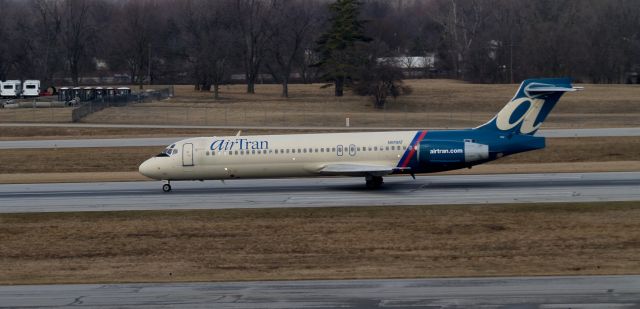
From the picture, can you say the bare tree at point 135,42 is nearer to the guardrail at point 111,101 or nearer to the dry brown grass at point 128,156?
the guardrail at point 111,101

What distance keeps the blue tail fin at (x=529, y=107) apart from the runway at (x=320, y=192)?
99.8 inches

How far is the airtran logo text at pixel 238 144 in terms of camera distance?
4012cm

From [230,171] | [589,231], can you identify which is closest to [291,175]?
[230,171]

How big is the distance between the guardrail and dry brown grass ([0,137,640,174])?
76.7 ft

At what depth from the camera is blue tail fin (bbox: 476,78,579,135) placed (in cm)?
3950

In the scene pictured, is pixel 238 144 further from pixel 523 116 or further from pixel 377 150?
pixel 523 116

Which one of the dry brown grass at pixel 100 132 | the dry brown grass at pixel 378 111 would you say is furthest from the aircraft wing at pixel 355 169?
the dry brown grass at pixel 378 111

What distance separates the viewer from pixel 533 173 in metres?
45.2

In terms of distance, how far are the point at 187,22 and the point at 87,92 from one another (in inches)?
986

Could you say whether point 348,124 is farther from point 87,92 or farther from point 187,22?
point 187,22

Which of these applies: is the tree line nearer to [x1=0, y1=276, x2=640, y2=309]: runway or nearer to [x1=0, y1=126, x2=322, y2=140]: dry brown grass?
[x1=0, y1=126, x2=322, y2=140]: dry brown grass

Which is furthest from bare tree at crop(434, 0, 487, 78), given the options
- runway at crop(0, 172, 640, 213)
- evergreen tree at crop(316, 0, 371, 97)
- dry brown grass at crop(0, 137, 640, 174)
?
runway at crop(0, 172, 640, 213)

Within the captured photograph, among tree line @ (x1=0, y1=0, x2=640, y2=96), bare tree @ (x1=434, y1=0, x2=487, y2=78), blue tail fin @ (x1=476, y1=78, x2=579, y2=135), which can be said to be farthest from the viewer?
bare tree @ (x1=434, y1=0, x2=487, y2=78)

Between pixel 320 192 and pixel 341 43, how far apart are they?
67136 mm
